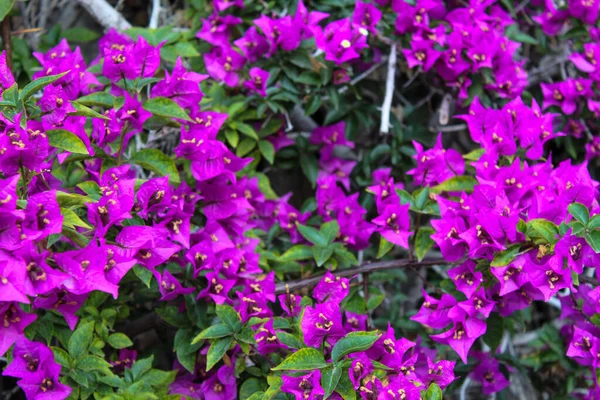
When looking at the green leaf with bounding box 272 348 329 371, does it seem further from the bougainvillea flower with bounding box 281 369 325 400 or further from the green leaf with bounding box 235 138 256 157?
the green leaf with bounding box 235 138 256 157

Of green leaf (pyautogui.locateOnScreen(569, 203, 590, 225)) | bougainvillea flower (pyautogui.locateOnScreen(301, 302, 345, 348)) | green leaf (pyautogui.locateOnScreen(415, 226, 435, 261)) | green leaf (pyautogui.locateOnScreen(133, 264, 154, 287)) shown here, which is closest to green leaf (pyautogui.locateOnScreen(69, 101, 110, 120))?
green leaf (pyautogui.locateOnScreen(133, 264, 154, 287))

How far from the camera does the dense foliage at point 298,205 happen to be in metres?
1.40

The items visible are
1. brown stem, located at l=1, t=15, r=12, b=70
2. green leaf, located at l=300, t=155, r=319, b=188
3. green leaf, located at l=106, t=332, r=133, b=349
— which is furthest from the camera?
green leaf, located at l=300, t=155, r=319, b=188

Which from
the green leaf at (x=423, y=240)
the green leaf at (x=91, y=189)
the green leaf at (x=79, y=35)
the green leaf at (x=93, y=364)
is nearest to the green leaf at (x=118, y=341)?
the green leaf at (x=93, y=364)

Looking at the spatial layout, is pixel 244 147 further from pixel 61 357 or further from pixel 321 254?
pixel 61 357

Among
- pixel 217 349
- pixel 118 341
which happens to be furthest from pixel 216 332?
pixel 118 341

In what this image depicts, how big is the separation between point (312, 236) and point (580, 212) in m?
0.64

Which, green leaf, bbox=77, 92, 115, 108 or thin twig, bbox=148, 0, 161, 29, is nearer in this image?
green leaf, bbox=77, 92, 115, 108

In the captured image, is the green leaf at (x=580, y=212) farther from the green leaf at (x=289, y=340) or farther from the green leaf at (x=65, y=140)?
the green leaf at (x=65, y=140)

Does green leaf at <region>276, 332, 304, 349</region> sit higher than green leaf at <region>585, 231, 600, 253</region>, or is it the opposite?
green leaf at <region>585, 231, 600, 253</region>

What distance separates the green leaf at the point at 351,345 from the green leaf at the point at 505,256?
11.9 inches

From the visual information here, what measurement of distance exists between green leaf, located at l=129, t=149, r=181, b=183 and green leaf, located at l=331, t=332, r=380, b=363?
1.79 ft

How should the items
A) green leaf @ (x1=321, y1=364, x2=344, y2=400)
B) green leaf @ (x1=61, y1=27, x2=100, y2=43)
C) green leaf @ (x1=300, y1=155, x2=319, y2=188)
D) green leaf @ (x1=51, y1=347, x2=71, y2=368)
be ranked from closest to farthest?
1. green leaf @ (x1=321, y1=364, x2=344, y2=400)
2. green leaf @ (x1=51, y1=347, x2=71, y2=368)
3. green leaf @ (x1=300, y1=155, x2=319, y2=188)
4. green leaf @ (x1=61, y1=27, x2=100, y2=43)

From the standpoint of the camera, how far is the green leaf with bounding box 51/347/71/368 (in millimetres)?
1521
